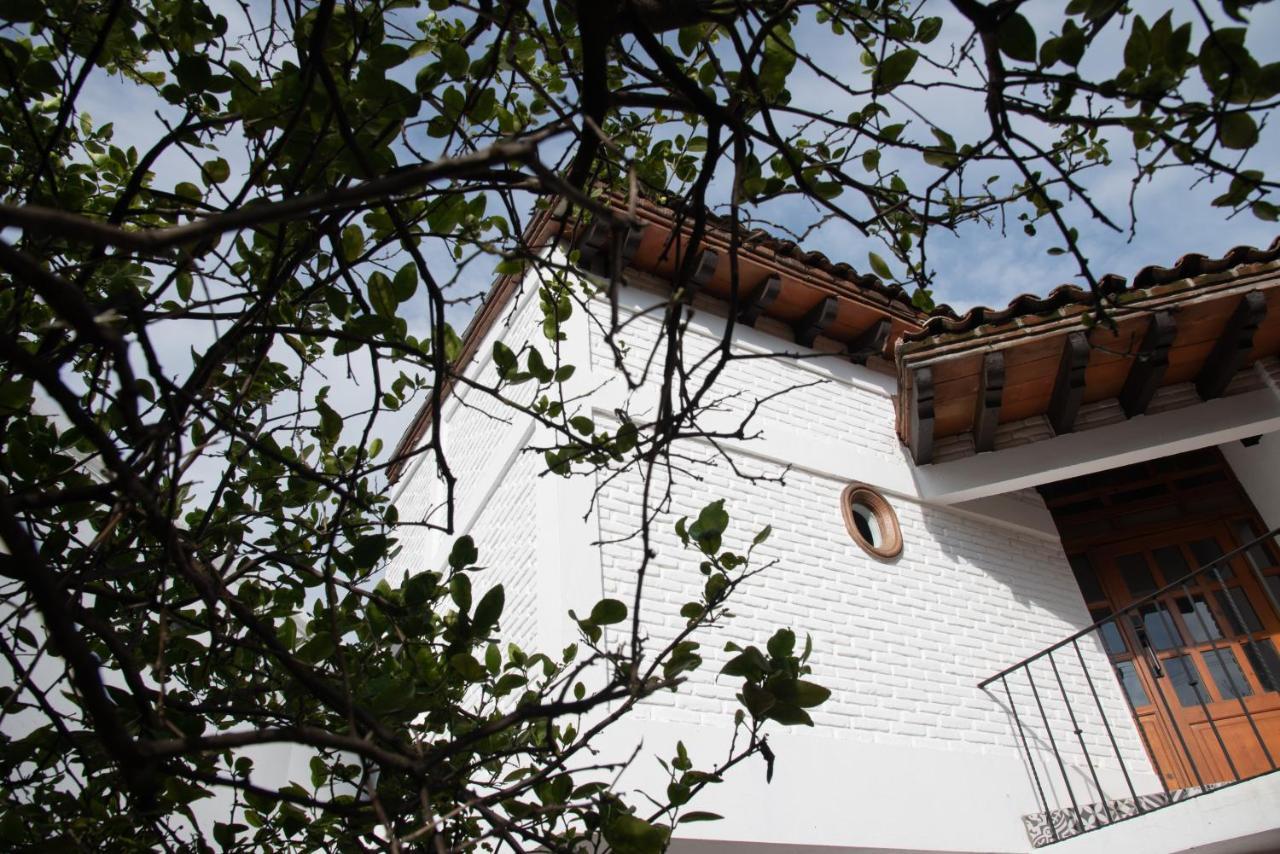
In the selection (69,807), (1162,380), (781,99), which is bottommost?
(69,807)

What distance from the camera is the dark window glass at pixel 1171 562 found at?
579 cm

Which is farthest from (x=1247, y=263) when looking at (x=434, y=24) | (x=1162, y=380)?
(x=434, y=24)

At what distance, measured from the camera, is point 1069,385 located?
4996 millimetres

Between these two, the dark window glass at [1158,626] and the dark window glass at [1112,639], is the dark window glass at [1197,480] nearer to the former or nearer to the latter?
the dark window glass at [1158,626]

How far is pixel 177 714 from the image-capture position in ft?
5.85

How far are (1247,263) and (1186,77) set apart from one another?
11.9ft

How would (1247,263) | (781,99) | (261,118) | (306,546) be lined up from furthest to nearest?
(1247,263) < (306,546) < (781,99) < (261,118)

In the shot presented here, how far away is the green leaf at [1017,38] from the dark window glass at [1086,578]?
16.5 feet

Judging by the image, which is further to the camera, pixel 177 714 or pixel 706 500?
pixel 706 500

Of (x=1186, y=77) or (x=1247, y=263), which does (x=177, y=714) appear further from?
(x=1247, y=263)

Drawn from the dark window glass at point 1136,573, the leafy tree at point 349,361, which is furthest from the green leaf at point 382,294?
the dark window glass at point 1136,573

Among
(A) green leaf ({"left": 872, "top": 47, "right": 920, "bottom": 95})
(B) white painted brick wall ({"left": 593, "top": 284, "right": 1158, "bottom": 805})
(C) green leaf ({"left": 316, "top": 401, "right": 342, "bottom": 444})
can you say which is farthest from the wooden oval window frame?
(C) green leaf ({"left": 316, "top": 401, "right": 342, "bottom": 444})

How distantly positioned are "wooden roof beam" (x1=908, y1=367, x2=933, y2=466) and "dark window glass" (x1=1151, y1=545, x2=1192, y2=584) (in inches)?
67.3

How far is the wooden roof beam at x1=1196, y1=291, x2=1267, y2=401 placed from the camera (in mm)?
4637
